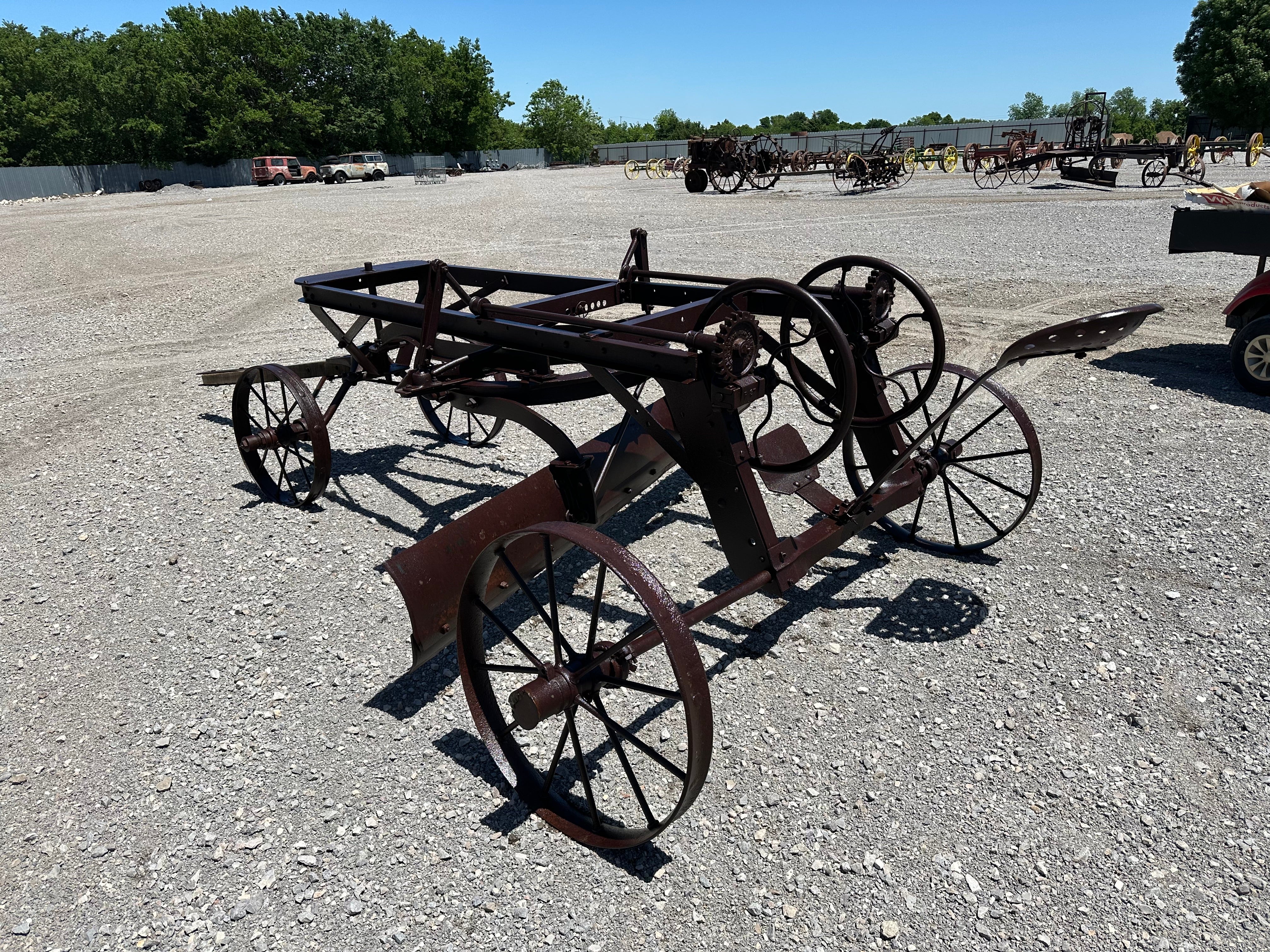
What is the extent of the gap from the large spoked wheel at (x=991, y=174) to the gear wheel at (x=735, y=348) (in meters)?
25.6

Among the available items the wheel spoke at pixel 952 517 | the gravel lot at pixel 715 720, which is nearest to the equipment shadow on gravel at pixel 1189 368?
the gravel lot at pixel 715 720

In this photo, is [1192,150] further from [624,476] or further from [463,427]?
[624,476]

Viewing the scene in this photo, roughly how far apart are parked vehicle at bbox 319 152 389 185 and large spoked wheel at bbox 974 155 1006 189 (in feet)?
123

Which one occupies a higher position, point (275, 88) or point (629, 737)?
point (275, 88)

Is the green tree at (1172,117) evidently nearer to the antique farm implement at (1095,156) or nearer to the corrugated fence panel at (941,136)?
the corrugated fence panel at (941,136)

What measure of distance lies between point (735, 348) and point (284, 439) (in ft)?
12.2

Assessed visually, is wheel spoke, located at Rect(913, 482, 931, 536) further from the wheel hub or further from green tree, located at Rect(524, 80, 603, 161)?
green tree, located at Rect(524, 80, 603, 161)

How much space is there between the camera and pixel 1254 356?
22.3ft

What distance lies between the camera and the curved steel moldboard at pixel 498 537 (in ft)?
11.2

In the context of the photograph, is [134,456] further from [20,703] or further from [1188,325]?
[1188,325]

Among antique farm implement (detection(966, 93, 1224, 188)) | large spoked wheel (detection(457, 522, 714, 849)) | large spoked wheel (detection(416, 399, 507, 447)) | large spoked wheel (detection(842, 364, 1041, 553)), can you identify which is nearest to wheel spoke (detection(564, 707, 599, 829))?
large spoked wheel (detection(457, 522, 714, 849))

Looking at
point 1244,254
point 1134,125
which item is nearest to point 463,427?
point 1244,254

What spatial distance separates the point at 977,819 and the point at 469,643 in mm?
1942

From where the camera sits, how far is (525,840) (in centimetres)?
288
